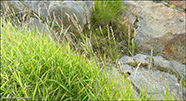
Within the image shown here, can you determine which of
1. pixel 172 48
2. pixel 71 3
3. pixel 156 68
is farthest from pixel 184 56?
pixel 71 3

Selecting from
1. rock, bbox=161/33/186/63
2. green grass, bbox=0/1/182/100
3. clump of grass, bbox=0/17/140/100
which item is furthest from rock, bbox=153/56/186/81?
clump of grass, bbox=0/17/140/100

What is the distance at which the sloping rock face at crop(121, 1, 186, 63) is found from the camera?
338cm

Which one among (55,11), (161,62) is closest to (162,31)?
(161,62)

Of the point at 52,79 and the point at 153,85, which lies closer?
the point at 52,79

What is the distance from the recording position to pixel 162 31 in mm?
3582

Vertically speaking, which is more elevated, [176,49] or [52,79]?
[52,79]

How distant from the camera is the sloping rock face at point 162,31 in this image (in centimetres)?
338

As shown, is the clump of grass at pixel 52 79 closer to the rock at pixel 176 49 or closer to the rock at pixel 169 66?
the rock at pixel 169 66

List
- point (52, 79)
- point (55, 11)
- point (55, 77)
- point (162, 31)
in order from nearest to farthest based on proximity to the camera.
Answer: point (52, 79), point (55, 77), point (55, 11), point (162, 31)

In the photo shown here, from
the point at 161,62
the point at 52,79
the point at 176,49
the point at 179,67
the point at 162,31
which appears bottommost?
the point at 179,67

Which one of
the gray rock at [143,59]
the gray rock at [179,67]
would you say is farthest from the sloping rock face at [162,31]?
the gray rock at [143,59]

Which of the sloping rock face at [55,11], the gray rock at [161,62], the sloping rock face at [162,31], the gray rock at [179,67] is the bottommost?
the gray rock at [179,67]

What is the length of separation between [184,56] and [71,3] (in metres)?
2.63

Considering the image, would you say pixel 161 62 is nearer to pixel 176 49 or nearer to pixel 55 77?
pixel 176 49
